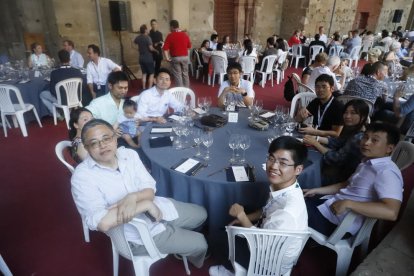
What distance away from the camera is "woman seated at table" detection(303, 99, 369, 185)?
2.34m

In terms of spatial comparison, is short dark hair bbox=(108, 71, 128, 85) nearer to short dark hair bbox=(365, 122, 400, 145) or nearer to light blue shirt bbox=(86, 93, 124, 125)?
light blue shirt bbox=(86, 93, 124, 125)

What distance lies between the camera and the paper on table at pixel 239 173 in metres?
1.94

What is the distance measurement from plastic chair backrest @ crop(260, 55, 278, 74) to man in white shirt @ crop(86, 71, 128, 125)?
4.84 metres

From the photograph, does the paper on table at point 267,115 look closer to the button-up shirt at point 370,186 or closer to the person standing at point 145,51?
the button-up shirt at point 370,186

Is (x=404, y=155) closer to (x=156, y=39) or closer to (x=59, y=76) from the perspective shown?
(x=59, y=76)

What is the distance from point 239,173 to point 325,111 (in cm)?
160

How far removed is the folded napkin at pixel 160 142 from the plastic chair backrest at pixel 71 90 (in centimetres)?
285

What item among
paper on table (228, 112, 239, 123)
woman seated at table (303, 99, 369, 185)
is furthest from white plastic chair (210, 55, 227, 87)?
woman seated at table (303, 99, 369, 185)

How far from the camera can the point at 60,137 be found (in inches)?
Answer: 179

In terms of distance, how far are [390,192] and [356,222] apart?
32 centimetres

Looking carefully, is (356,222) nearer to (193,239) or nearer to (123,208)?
(193,239)

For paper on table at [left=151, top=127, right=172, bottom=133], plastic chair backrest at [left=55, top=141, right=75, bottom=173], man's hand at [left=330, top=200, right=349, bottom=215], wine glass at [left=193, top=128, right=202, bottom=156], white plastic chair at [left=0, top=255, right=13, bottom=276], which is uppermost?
wine glass at [left=193, top=128, right=202, bottom=156]

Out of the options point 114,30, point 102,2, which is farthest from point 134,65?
point 102,2

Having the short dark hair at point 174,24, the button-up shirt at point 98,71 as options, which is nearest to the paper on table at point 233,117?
the button-up shirt at point 98,71
